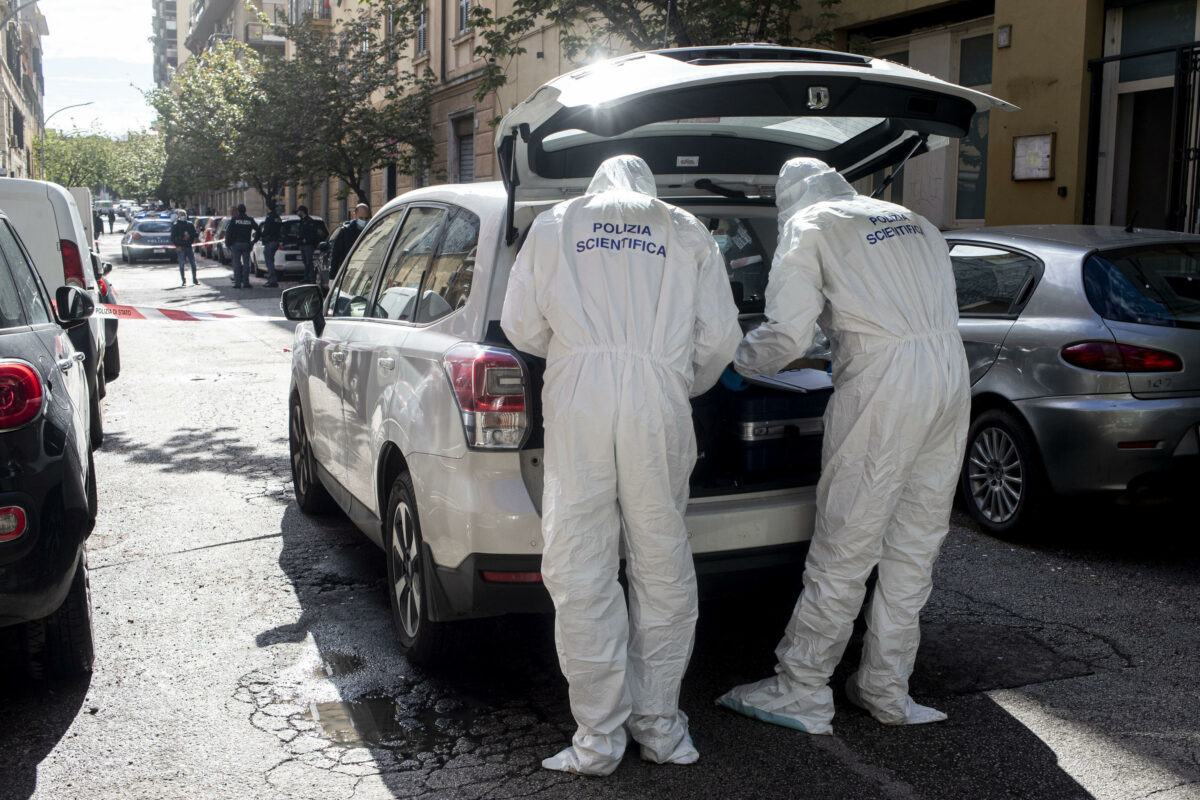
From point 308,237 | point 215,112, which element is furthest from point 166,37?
point 308,237

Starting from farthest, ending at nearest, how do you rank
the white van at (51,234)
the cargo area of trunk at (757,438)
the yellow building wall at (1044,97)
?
the yellow building wall at (1044,97)
the white van at (51,234)
the cargo area of trunk at (757,438)

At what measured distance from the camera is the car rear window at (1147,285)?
5.44m

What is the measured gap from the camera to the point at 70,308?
517cm

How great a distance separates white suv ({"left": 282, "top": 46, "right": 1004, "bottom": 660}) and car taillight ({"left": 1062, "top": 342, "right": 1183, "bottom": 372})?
4.67 feet

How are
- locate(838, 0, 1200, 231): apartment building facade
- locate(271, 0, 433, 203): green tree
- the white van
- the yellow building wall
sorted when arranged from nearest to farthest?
1. the white van
2. locate(838, 0, 1200, 231): apartment building facade
3. the yellow building wall
4. locate(271, 0, 433, 203): green tree

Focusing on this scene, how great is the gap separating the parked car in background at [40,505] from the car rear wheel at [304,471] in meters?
1.84

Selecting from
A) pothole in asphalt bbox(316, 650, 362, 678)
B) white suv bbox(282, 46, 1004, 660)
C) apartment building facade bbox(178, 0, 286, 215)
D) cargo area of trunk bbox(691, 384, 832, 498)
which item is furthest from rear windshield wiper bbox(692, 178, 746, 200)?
apartment building facade bbox(178, 0, 286, 215)

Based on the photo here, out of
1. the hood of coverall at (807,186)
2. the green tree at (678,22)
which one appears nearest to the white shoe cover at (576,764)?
the hood of coverall at (807,186)

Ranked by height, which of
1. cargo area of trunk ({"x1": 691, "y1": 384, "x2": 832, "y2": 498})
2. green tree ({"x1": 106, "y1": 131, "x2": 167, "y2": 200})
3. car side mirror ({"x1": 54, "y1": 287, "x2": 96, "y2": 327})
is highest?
green tree ({"x1": 106, "y1": 131, "x2": 167, "y2": 200})

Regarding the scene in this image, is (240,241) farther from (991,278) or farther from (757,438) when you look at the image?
(757,438)

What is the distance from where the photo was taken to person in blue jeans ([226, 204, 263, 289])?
2539 cm

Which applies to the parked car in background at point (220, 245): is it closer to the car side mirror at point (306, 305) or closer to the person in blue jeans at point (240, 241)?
the person in blue jeans at point (240, 241)

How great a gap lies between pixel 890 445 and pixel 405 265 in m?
2.12

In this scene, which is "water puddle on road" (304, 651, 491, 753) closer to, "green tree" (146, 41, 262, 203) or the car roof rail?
A: the car roof rail
